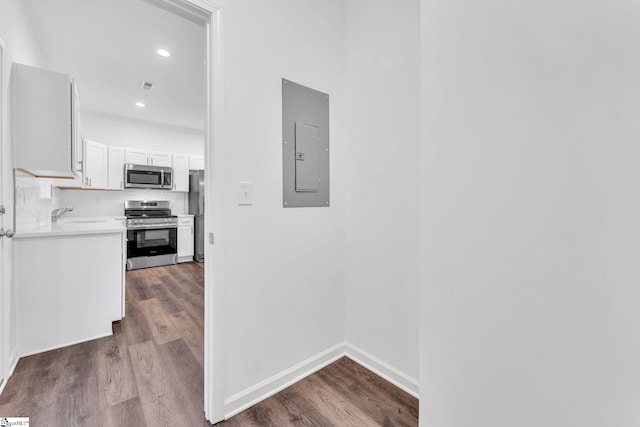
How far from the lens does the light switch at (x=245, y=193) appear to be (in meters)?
1.49

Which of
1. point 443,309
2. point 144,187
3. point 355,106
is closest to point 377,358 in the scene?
point 443,309

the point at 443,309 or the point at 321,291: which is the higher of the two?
the point at 443,309

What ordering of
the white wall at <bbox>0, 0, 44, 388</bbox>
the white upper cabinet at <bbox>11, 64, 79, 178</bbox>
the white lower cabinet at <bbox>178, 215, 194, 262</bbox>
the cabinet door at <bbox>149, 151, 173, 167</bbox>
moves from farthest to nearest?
1. the white lower cabinet at <bbox>178, 215, 194, 262</bbox>
2. the cabinet door at <bbox>149, 151, 173, 167</bbox>
3. the white upper cabinet at <bbox>11, 64, 79, 178</bbox>
4. the white wall at <bbox>0, 0, 44, 388</bbox>

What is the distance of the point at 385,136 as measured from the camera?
5.69 feet

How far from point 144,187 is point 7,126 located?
10.3ft

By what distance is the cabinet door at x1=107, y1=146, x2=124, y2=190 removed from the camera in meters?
4.54

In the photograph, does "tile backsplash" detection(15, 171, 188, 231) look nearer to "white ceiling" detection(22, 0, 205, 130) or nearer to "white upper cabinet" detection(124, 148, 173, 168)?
"white upper cabinet" detection(124, 148, 173, 168)

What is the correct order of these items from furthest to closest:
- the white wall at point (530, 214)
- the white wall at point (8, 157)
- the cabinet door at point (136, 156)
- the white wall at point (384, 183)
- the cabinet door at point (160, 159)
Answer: the cabinet door at point (160, 159) < the cabinet door at point (136, 156) < the white wall at point (8, 157) < the white wall at point (384, 183) < the white wall at point (530, 214)

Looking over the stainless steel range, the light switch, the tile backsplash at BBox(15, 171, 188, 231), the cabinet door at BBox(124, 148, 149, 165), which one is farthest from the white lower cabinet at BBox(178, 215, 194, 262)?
the light switch

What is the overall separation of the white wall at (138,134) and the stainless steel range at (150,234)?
108 centimetres

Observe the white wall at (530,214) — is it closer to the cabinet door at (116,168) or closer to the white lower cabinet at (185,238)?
the white lower cabinet at (185,238)

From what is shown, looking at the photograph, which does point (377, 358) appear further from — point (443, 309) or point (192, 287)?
point (192, 287)

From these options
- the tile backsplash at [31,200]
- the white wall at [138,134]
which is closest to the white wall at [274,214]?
the tile backsplash at [31,200]

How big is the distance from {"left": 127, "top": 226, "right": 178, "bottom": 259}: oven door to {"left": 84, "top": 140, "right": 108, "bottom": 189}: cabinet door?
2.89 ft
